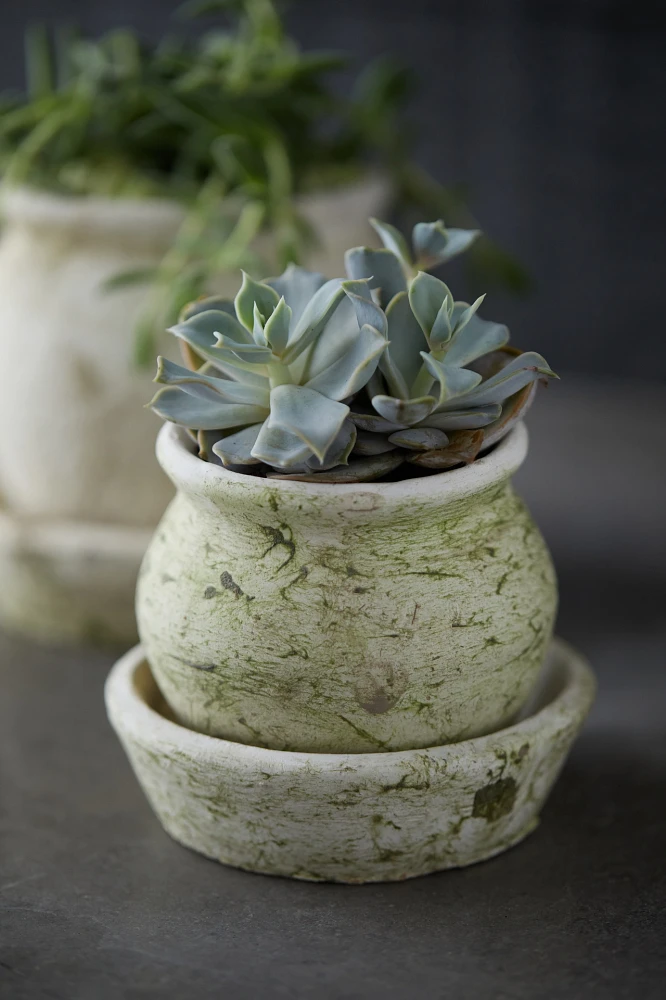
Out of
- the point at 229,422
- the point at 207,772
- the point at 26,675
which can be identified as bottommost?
the point at 26,675

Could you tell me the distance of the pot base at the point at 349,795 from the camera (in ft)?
2.02

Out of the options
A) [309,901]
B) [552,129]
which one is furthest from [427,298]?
[552,129]

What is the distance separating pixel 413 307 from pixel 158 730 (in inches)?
9.8

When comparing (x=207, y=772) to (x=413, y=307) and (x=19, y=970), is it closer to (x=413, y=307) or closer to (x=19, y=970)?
(x=19, y=970)

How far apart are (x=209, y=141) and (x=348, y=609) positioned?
0.49 metres

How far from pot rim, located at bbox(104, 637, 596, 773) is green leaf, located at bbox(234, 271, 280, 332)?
0.21m

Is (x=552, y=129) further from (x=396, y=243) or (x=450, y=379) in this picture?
(x=450, y=379)

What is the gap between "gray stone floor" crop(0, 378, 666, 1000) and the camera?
0.58 meters

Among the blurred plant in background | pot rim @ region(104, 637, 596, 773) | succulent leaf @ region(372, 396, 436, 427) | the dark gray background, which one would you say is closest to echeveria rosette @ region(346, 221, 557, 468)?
succulent leaf @ region(372, 396, 436, 427)

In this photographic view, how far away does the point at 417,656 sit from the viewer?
0.61m

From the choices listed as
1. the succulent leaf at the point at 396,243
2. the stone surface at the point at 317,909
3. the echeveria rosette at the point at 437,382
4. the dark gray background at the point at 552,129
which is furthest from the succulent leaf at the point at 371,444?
the dark gray background at the point at 552,129

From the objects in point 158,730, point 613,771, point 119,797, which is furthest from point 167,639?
point 613,771

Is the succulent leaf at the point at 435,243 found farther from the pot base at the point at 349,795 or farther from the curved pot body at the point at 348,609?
the pot base at the point at 349,795

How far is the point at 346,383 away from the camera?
0.60m
